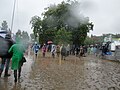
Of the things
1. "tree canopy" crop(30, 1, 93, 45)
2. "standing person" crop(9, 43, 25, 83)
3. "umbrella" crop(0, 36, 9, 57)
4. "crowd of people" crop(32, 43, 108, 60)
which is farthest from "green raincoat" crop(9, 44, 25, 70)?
"tree canopy" crop(30, 1, 93, 45)

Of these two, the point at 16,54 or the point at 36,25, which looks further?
the point at 36,25

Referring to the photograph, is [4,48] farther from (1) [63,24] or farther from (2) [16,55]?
(1) [63,24]

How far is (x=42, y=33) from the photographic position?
56.3m

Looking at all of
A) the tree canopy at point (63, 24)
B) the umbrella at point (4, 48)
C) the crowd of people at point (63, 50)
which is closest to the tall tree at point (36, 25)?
the tree canopy at point (63, 24)

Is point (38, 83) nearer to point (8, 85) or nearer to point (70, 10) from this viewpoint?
point (8, 85)

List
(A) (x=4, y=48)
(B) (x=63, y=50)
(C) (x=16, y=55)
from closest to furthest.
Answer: (C) (x=16, y=55), (A) (x=4, y=48), (B) (x=63, y=50)

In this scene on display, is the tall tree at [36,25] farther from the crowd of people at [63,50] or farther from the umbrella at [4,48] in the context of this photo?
the umbrella at [4,48]

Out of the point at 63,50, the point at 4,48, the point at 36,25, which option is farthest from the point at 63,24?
the point at 4,48

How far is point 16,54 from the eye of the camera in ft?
30.7

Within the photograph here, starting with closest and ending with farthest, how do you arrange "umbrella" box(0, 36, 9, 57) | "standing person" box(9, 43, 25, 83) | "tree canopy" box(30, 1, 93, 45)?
"standing person" box(9, 43, 25, 83)
"umbrella" box(0, 36, 9, 57)
"tree canopy" box(30, 1, 93, 45)

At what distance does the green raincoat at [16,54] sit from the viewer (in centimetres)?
930

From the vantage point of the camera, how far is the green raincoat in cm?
930

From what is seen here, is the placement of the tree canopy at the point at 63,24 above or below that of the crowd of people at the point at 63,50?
above

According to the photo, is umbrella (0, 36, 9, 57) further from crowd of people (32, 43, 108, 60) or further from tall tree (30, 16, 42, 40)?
tall tree (30, 16, 42, 40)
